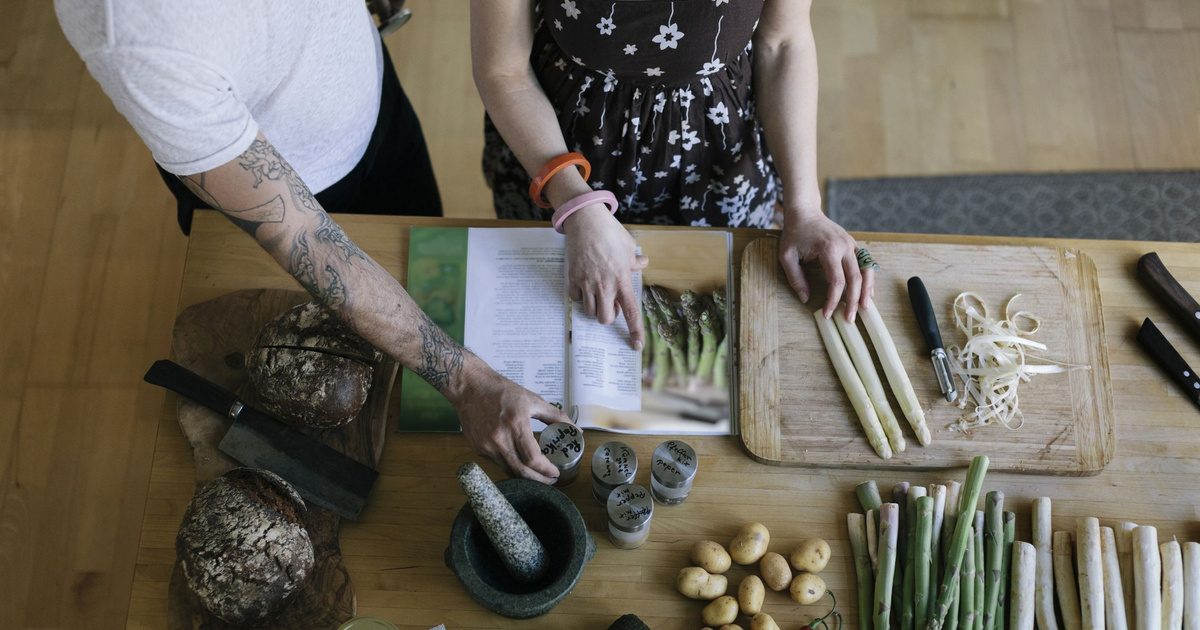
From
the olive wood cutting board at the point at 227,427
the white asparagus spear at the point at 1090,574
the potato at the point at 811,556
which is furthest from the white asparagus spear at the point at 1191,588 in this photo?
the olive wood cutting board at the point at 227,427

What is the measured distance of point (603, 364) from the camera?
4.12 ft

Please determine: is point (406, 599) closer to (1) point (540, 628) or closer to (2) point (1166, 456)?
(1) point (540, 628)

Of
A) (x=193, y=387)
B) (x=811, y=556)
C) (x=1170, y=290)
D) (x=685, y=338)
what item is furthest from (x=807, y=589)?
(x=193, y=387)

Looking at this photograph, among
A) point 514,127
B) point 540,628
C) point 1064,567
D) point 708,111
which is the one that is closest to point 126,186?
point 514,127

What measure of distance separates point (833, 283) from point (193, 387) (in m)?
0.95

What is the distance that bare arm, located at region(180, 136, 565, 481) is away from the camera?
0.99 m

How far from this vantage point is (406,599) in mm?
1096

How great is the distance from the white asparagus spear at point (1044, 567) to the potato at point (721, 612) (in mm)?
409

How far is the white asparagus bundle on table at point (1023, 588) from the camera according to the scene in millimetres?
1082

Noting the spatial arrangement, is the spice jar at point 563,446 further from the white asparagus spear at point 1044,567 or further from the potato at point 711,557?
the white asparagus spear at point 1044,567

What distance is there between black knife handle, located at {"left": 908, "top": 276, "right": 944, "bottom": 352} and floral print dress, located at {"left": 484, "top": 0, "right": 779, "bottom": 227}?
1.22ft

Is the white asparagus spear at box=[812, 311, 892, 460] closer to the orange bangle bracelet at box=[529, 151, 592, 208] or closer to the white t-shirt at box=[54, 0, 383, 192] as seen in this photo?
the orange bangle bracelet at box=[529, 151, 592, 208]

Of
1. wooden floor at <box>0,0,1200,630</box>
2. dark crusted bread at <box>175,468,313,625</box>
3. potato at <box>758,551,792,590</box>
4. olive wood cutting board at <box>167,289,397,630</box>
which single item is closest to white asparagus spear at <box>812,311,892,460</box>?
potato at <box>758,551,792,590</box>

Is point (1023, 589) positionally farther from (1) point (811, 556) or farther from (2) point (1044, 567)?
(1) point (811, 556)
